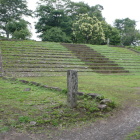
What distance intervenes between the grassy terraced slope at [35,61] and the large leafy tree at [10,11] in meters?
22.3

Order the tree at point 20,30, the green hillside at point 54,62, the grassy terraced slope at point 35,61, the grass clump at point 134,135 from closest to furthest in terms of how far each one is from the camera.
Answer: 1. the grass clump at point 134,135
2. the grassy terraced slope at point 35,61
3. the green hillside at point 54,62
4. the tree at point 20,30

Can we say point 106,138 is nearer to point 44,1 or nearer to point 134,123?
point 134,123

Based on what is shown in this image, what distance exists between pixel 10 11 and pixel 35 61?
92.3ft

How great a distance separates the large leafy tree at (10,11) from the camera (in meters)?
37.4

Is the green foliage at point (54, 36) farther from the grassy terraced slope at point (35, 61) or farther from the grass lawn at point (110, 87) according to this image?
the grass lawn at point (110, 87)

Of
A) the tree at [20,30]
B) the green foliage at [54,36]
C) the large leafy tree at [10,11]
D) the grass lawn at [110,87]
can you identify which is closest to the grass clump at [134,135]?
the grass lawn at [110,87]

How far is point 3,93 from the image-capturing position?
20.3 ft

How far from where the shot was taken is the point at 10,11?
3841cm

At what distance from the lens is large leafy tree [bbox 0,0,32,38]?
3738 cm

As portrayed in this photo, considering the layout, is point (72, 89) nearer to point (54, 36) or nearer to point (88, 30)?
point (88, 30)

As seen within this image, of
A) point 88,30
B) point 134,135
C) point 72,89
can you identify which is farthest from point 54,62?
point 88,30

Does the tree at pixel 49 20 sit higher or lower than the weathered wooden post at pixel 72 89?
higher

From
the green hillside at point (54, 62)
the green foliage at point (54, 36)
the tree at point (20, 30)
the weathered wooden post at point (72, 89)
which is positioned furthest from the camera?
the green foliage at point (54, 36)

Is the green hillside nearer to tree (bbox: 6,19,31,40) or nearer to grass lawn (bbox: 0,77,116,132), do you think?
grass lawn (bbox: 0,77,116,132)
